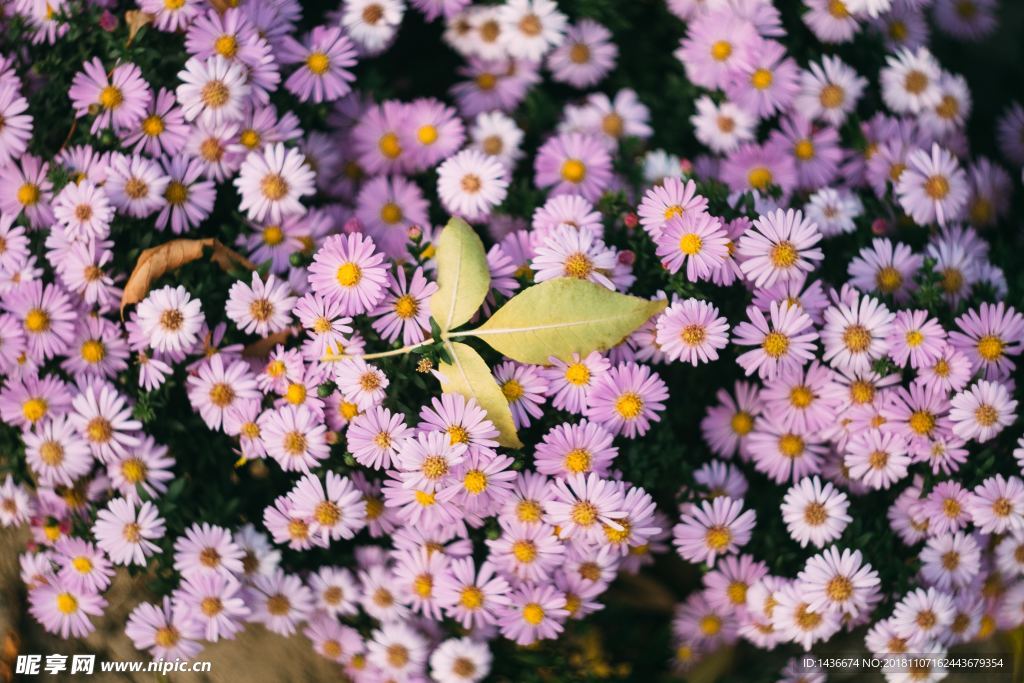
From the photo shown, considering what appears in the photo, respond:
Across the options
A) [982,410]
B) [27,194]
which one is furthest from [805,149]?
[27,194]

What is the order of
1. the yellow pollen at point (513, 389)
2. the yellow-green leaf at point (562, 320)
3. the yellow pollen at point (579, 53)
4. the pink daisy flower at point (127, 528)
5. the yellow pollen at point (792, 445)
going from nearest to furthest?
the yellow-green leaf at point (562, 320) < the yellow pollen at point (513, 389) < the pink daisy flower at point (127, 528) < the yellow pollen at point (792, 445) < the yellow pollen at point (579, 53)

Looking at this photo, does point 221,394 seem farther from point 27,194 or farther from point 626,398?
point 626,398

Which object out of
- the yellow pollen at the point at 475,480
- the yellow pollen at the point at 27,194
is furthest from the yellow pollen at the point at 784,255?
the yellow pollen at the point at 27,194

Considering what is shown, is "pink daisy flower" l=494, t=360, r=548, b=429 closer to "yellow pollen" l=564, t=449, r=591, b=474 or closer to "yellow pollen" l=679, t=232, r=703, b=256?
"yellow pollen" l=564, t=449, r=591, b=474

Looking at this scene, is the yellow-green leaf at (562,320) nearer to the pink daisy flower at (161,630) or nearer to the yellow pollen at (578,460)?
the yellow pollen at (578,460)

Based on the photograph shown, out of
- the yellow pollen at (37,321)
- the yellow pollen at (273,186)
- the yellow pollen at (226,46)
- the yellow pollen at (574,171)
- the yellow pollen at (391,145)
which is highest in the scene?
the yellow pollen at (226,46)

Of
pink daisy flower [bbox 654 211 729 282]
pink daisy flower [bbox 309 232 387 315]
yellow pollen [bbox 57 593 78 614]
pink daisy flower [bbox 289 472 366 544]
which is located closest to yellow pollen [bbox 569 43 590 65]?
pink daisy flower [bbox 654 211 729 282]

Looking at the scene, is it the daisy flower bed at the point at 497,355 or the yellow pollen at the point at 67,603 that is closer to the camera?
the daisy flower bed at the point at 497,355
